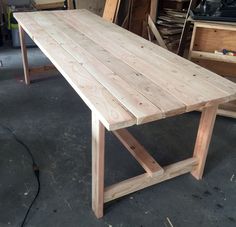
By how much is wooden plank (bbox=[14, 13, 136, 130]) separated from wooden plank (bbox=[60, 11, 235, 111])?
281 millimetres

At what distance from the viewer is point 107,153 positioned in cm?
200

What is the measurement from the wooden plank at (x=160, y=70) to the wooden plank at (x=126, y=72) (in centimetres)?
4

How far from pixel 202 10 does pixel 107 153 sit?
1310 mm

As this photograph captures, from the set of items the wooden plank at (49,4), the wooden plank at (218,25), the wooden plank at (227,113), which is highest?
the wooden plank at (218,25)

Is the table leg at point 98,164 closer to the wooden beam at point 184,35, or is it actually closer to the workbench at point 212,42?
the workbench at point 212,42

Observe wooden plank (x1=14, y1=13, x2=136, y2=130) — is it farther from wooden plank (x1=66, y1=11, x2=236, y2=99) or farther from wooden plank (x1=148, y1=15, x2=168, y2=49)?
wooden plank (x1=148, y1=15, x2=168, y2=49)

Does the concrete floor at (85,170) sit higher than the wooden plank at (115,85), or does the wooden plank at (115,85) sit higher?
the wooden plank at (115,85)

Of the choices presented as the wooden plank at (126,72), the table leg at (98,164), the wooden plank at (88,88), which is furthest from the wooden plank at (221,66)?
Answer: the table leg at (98,164)

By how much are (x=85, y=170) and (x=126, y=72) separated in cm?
71

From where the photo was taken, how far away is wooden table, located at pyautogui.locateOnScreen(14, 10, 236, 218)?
123 centimetres

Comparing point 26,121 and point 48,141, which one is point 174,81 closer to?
point 48,141

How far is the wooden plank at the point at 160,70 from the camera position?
52.1 inches

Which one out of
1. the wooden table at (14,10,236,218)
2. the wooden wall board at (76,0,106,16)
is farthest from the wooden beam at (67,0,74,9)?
the wooden table at (14,10,236,218)

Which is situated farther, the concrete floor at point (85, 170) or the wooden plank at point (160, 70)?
the concrete floor at point (85, 170)
